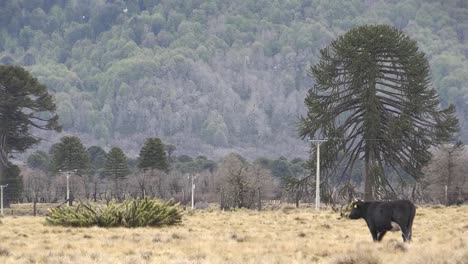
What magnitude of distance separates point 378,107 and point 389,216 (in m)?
23.0

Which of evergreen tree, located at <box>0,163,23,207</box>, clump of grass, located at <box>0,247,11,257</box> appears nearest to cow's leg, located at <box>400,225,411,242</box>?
clump of grass, located at <box>0,247,11,257</box>

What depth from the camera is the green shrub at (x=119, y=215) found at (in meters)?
29.6

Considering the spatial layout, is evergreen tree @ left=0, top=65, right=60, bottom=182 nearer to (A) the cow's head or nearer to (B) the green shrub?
(B) the green shrub

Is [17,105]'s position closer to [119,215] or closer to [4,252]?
[119,215]

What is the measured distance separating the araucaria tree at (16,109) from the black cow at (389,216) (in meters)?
58.4

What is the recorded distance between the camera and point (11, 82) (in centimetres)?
7581

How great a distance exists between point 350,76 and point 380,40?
2687 mm

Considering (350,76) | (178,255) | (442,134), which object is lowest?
(178,255)

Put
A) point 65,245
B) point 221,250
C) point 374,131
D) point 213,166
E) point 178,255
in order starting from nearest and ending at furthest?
point 178,255
point 221,250
point 65,245
point 374,131
point 213,166

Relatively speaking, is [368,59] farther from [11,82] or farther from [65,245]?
[11,82]

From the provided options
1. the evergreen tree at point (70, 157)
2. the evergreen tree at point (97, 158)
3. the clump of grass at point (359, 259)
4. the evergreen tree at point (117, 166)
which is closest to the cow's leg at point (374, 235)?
the clump of grass at point (359, 259)

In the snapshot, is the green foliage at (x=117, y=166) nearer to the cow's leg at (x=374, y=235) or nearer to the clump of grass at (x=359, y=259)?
the cow's leg at (x=374, y=235)

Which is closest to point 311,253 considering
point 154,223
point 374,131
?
point 154,223

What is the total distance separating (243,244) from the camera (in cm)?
2112
